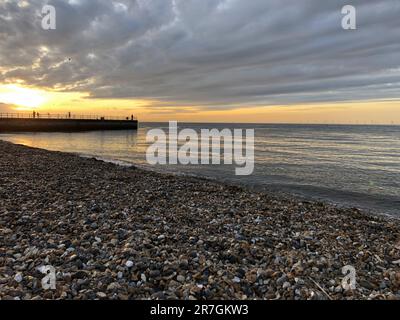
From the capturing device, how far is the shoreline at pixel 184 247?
16.9 feet

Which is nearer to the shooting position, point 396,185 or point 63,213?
point 63,213

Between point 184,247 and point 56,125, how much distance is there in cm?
9354

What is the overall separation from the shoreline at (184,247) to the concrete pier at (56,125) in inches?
3222

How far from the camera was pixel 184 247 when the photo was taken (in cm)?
683

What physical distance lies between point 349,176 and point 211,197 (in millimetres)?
15166

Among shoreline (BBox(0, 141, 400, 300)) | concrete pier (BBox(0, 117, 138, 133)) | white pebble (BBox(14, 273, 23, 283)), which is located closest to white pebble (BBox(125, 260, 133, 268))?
shoreline (BBox(0, 141, 400, 300))

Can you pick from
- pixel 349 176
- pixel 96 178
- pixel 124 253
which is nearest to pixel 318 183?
pixel 349 176

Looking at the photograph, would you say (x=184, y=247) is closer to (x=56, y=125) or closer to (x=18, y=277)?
(x=18, y=277)

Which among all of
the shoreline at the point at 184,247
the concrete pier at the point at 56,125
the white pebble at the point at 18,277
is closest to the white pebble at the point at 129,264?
the shoreline at the point at 184,247

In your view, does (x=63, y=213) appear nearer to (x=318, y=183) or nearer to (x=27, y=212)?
(x=27, y=212)

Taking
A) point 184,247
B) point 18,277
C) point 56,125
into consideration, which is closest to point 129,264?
point 184,247

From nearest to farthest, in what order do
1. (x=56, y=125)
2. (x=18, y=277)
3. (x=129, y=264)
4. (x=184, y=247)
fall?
1. (x=18, y=277)
2. (x=129, y=264)
3. (x=184, y=247)
4. (x=56, y=125)
